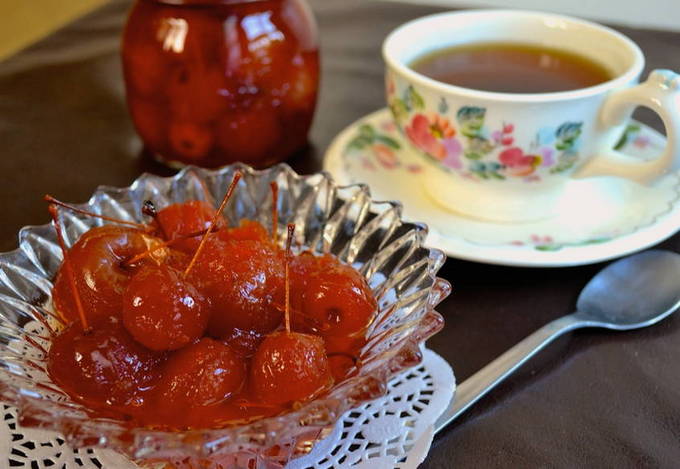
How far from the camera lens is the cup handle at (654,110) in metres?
0.79

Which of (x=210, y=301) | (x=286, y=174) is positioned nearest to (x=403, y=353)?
(x=210, y=301)

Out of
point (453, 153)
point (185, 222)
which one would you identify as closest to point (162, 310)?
point (185, 222)

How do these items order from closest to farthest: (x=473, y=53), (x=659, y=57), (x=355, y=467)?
(x=355, y=467) → (x=473, y=53) → (x=659, y=57)

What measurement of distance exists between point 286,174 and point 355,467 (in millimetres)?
337

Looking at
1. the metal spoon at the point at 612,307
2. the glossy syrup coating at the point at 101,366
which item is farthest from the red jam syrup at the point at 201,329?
the metal spoon at the point at 612,307

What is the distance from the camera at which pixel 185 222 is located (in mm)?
652

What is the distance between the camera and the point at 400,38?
3.11ft

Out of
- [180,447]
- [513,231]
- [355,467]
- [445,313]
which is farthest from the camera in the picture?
[513,231]

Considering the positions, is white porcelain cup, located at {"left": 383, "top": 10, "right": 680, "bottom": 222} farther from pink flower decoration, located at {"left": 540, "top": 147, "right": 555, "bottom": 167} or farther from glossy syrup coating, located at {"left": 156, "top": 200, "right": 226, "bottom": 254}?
glossy syrup coating, located at {"left": 156, "top": 200, "right": 226, "bottom": 254}

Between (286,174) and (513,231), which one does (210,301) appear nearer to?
(286,174)

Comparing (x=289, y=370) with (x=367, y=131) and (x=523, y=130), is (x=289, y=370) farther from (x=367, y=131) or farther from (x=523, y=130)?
(x=367, y=131)

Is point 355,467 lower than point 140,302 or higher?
lower

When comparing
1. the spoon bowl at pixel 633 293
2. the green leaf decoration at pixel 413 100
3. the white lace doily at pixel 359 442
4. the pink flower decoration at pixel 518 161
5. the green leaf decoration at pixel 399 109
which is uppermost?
the green leaf decoration at pixel 413 100

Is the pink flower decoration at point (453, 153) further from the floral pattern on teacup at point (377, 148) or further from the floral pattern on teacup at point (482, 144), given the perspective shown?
the floral pattern on teacup at point (377, 148)
